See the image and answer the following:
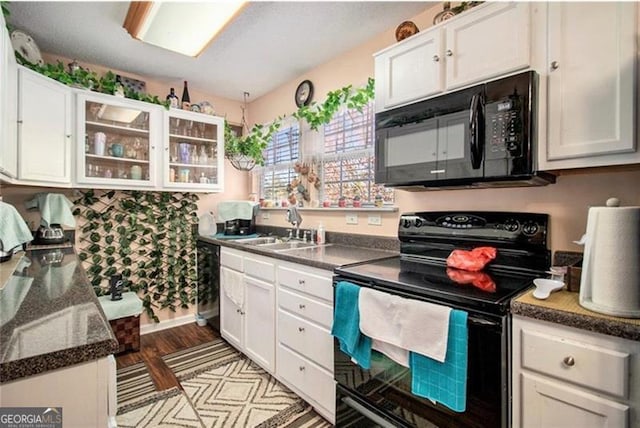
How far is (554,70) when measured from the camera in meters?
1.23

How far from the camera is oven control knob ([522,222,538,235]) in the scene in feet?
4.80

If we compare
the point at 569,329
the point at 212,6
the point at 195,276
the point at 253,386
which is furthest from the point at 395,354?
the point at 195,276

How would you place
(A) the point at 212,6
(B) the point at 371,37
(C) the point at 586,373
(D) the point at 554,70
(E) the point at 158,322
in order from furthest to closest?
(E) the point at 158,322, (B) the point at 371,37, (A) the point at 212,6, (D) the point at 554,70, (C) the point at 586,373

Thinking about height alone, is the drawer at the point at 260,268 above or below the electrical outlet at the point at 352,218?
below

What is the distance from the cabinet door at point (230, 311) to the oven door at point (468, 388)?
1222 millimetres

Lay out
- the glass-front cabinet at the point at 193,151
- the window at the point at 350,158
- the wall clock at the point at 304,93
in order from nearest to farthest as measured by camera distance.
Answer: the window at the point at 350,158 < the wall clock at the point at 304,93 < the glass-front cabinet at the point at 193,151

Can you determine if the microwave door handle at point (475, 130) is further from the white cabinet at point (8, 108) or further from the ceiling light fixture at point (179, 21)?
the white cabinet at point (8, 108)

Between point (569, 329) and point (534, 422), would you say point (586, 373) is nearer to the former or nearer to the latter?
point (569, 329)

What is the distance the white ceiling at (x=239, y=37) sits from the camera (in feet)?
6.49

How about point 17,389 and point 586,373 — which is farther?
point 586,373

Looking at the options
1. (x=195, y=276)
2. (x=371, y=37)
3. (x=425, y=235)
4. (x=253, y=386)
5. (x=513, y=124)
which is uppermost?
(x=371, y=37)

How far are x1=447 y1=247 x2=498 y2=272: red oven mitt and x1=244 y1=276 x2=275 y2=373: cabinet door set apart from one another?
117cm

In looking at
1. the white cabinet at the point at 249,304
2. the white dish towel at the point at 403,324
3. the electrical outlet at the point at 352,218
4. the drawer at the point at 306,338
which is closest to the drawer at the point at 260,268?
the white cabinet at the point at 249,304

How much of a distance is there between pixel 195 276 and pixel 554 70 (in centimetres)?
335
